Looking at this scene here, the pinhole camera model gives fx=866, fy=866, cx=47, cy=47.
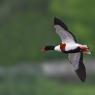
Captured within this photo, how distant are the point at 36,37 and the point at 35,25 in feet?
1.83

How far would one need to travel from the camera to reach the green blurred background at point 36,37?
10756mm

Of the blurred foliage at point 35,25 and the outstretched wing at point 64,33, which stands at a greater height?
the outstretched wing at point 64,33

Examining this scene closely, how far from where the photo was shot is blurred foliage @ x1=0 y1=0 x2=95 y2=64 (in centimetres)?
1351

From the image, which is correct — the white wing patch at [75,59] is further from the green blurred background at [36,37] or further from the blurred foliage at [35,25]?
the blurred foliage at [35,25]

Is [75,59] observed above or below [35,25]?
above

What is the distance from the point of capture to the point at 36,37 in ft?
47.4

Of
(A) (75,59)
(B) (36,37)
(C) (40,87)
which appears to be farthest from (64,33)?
(B) (36,37)

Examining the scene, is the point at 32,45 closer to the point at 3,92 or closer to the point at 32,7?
the point at 32,7

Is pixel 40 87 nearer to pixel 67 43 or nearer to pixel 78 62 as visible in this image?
pixel 78 62

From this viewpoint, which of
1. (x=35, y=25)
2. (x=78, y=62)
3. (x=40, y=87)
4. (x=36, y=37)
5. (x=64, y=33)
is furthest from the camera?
(x=35, y=25)

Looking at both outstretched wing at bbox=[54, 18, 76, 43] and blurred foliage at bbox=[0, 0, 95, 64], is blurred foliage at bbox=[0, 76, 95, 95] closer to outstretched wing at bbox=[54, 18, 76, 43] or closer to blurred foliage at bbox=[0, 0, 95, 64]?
blurred foliage at bbox=[0, 0, 95, 64]

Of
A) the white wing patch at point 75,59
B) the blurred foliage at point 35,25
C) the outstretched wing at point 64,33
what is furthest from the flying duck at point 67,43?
Result: the blurred foliage at point 35,25

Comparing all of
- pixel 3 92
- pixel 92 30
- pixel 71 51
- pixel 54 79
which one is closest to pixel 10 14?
pixel 92 30

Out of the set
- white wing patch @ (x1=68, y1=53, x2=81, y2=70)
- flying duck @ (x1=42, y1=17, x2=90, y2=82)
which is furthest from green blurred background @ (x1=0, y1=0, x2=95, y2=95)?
flying duck @ (x1=42, y1=17, x2=90, y2=82)
